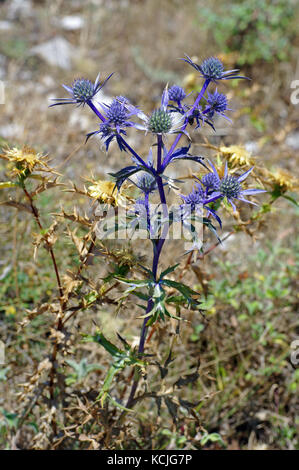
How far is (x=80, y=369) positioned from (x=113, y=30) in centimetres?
593

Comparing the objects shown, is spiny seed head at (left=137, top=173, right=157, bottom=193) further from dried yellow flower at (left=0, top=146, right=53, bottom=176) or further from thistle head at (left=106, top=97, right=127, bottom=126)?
dried yellow flower at (left=0, top=146, right=53, bottom=176)

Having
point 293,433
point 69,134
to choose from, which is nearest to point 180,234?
point 293,433

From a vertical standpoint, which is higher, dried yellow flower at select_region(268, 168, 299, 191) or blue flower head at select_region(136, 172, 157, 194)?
dried yellow flower at select_region(268, 168, 299, 191)

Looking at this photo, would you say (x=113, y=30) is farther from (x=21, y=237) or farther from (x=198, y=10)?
(x=21, y=237)

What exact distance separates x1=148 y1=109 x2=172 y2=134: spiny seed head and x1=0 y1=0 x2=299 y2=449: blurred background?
0.44m

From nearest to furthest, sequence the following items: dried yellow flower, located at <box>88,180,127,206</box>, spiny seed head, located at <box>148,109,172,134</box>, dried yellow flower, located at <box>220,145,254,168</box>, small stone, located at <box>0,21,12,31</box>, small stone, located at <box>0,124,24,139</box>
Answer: spiny seed head, located at <box>148,109,172,134</box> → dried yellow flower, located at <box>88,180,127,206</box> → dried yellow flower, located at <box>220,145,254,168</box> → small stone, located at <box>0,124,24,139</box> → small stone, located at <box>0,21,12,31</box>

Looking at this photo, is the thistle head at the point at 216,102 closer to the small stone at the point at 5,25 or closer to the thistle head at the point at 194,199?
the thistle head at the point at 194,199

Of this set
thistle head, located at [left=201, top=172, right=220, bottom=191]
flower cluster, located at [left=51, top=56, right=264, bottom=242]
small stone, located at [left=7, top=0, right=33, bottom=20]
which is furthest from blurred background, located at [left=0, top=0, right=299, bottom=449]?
thistle head, located at [left=201, top=172, right=220, bottom=191]

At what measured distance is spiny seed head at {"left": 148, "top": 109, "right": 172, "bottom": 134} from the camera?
1444mm

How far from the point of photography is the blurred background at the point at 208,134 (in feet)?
8.91

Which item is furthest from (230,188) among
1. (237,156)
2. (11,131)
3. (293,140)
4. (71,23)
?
(71,23)

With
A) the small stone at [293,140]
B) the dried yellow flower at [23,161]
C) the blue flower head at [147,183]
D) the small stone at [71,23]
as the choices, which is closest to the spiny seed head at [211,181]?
the blue flower head at [147,183]

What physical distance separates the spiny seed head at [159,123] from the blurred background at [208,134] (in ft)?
1.44

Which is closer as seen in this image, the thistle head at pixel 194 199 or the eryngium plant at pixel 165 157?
the eryngium plant at pixel 165 157
